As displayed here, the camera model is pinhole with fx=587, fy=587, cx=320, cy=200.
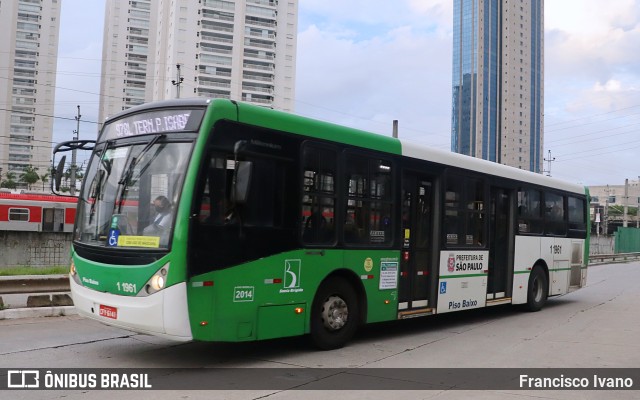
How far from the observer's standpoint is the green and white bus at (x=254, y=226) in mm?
6473

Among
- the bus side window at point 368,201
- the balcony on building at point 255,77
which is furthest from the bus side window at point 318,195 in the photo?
the balcony on building at point 255,77

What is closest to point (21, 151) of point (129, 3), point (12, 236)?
point (129, 3)

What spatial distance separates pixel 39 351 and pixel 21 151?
132 m

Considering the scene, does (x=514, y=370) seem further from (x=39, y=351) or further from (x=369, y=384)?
(x=39, y=351)

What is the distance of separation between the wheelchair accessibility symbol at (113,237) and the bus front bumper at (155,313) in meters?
0.59

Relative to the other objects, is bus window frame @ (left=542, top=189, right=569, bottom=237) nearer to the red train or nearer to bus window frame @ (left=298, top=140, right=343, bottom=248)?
bus window frame @ (left=298, top=140, right=343, bottom=248)

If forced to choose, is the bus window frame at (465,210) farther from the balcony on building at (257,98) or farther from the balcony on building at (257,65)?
the balcony on building at (257,65)

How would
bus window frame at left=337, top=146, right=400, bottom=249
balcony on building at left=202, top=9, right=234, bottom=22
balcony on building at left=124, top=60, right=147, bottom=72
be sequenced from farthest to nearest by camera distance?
balcony on building at left=124, top=60, right=147, bottom=72 < balcony on building at left=202, top=9, right=234, bottom=22 < bus window frame at left=337, top=146, right=400, bottom=249

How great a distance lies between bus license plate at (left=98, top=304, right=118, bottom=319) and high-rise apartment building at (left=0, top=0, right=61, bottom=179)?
121 metres

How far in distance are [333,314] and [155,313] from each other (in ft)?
8.83

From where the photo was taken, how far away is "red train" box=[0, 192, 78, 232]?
1293 inches

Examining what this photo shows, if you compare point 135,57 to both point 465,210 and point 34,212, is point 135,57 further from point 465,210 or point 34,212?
point 465,210

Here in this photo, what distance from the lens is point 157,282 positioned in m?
6.36

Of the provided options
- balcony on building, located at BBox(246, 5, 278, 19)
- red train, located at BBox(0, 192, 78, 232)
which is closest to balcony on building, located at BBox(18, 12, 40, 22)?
balcony on building, located at BBox(246, 5, 278, 19)
